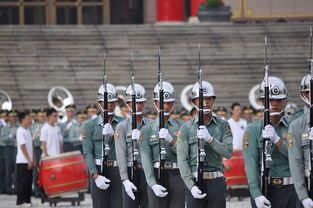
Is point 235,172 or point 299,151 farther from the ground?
point 299,151

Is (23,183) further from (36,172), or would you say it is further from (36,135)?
(36,135)

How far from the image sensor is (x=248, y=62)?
36.4m

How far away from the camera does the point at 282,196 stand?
13492 millimetres

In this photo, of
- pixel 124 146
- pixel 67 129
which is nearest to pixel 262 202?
pixel 124 146

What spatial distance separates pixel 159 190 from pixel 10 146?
41.7 ft

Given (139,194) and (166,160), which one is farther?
(139,194)

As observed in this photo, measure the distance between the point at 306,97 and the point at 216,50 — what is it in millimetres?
24311

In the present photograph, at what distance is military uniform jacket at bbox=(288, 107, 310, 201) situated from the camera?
1288 cm

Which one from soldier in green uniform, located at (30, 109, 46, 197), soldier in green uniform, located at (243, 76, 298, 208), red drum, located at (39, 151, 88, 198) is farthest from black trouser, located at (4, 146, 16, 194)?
soldier in green uniform, located at (243, 76, 298, 208)

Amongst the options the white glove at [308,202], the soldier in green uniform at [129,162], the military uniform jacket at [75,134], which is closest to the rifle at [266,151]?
the white glove at [308,202]

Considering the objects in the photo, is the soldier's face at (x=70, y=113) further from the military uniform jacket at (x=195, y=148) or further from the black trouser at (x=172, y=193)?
the military uniform jacket at (x=195, y=148)

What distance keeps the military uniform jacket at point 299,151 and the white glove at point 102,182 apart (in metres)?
4.10

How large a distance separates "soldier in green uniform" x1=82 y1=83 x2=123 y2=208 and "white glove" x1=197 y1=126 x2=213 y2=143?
112 inches

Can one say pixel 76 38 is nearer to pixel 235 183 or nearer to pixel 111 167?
pixel 235 183
